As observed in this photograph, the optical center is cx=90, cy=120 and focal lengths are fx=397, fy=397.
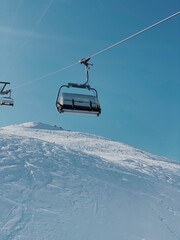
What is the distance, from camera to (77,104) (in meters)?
9.45

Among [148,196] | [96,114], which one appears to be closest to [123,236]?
[148,196]

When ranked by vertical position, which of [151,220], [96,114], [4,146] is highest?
[96,114]

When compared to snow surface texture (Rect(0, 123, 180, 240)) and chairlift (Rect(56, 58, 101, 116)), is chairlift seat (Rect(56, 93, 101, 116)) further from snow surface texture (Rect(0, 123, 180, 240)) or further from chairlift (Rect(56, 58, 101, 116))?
snow surface texture (Rect(0, 123, 180, 240))

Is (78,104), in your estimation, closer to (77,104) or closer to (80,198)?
(77,104)

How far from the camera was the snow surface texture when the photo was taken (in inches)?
584

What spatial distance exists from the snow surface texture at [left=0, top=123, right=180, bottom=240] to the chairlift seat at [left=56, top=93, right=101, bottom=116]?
20.1ft

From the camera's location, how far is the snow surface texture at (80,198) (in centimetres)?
1484

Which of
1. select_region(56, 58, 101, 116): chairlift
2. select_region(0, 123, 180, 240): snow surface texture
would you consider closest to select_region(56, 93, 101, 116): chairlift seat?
select_region(56, 58, 101, 116): chairlift

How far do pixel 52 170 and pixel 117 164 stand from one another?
245 inches

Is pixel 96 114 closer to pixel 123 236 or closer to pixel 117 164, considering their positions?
pixel 123 236

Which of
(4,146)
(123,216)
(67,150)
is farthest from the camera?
(67,150)

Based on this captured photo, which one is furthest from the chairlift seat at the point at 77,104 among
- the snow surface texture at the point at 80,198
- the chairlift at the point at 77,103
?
the snow surface texture at the point at 80,198

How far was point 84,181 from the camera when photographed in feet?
68.3

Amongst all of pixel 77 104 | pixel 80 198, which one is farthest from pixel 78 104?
pixel 80 198
